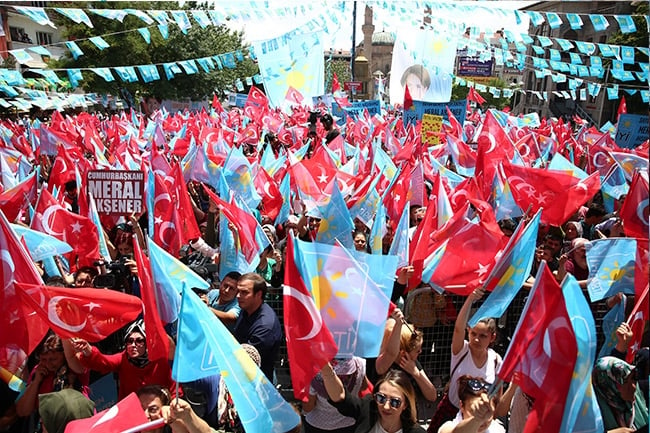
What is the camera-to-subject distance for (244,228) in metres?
5.64

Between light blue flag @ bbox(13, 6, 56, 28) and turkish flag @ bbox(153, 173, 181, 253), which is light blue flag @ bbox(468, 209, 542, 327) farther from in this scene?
light blue flag @ bbox(13, 6, 56, 28)

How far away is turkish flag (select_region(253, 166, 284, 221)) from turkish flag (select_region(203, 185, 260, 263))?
1.90m

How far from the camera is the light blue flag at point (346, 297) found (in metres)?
3.48

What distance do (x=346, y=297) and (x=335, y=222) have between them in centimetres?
269

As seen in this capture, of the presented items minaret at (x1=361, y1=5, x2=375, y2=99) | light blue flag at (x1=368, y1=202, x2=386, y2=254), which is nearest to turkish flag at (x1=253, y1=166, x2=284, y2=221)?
light blue flag at (x1=368, y1=202, x2=386, y2=254)

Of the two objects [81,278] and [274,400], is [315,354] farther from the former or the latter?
[81,278]

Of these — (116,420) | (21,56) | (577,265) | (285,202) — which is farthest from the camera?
(21,56)

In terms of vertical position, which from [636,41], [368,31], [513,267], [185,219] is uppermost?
[368,31]

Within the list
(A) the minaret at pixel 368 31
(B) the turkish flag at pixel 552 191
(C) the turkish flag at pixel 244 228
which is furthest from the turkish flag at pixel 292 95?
(A) the minaret at pixel 368 31

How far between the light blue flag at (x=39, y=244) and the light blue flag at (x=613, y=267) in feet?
14.3

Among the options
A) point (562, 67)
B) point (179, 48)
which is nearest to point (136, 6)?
point (179, 48)

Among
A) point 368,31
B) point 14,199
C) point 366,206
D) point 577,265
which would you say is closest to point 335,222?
point 366,206

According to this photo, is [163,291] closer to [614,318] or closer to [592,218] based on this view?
[614,318]

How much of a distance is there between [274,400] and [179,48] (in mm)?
40407
